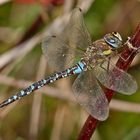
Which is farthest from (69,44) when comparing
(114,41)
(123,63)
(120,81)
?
(123,63)

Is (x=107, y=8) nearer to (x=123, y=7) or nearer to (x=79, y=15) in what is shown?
(x=123, y=7)

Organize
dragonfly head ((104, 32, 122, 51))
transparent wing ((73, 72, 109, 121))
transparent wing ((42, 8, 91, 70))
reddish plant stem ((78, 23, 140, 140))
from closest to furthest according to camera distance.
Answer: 1. reddish plant stem ((78, 23, 140, 140))
2. transparent wing ((73, 72, 109, 121))
3. dragonfly head ((104, 32, 122, 51))
4. transparent wing ((42, 8, 91, 70))

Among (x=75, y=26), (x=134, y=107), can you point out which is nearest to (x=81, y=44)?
(x=75, y=26)

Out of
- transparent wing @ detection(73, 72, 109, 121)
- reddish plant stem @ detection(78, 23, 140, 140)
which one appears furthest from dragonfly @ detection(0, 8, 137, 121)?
reddish plant stem @ detection(78, 23, 140, 140)

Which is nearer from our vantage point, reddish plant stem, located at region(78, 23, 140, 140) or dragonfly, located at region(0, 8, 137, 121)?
reddish plant stem, located at region(78, 23, 140, 140)

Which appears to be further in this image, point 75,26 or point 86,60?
point 75,26

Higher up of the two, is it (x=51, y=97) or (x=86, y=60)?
(x=86, y=60)

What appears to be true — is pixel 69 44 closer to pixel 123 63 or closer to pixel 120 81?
pixel 120 81

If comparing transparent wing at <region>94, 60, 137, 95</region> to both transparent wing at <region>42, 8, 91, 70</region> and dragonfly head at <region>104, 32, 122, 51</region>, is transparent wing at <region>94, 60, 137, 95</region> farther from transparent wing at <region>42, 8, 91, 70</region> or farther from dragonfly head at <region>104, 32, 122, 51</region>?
transparent wing at <region>42, 8, 91, 70</region>
